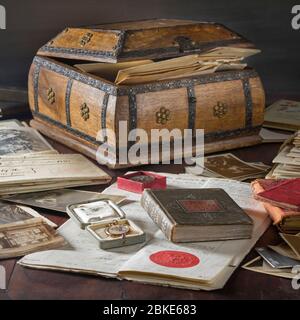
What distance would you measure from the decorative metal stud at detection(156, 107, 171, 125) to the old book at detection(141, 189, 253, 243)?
0.32 meters

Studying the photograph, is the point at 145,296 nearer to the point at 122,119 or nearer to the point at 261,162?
the point at 122,119

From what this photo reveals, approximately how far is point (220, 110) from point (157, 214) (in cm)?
54

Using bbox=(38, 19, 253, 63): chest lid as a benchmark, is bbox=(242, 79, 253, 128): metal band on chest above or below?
below

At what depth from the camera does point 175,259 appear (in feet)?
3.84

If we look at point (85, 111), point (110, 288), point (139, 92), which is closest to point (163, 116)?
point (139, 92)

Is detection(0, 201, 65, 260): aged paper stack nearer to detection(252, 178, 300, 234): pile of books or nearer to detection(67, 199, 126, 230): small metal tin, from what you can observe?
detection(67, 199, 126, 230): small metal tin

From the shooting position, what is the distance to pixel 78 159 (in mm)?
1630

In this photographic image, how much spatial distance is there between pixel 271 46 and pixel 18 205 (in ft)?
4.07

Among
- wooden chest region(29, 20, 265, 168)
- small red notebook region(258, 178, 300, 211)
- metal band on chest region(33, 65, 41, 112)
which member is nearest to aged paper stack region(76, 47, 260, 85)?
wooden chest region(29, 20, 265, 168)

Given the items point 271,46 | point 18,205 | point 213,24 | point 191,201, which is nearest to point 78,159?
point 18,205

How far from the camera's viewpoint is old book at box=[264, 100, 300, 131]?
1954 mm

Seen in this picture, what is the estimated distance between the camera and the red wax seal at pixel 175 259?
115cm

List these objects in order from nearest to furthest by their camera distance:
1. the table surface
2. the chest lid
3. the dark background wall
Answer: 1. the table surface
2. the chest lid
3. the dark background wall
